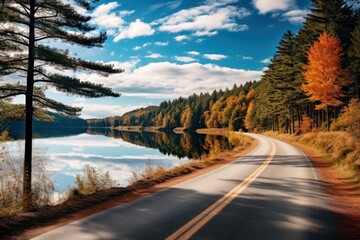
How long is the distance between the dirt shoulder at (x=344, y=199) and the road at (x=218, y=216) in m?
0.26

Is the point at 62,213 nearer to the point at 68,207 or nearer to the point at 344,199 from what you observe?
the point at 68,207

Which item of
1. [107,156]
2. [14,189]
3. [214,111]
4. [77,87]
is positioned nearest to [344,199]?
[14,189]

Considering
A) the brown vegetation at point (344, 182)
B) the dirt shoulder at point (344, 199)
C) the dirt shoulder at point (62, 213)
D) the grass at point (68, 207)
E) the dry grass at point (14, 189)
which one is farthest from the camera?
the dry grass at point (14, 189)

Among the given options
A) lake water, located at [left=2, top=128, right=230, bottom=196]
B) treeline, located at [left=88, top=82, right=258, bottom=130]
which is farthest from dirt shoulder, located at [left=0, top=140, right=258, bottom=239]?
treeline, located at [left=88, top=82, right=258, bottom=130]

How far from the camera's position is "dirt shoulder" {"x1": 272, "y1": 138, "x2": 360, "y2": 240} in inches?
296

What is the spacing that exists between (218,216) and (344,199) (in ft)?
17.7

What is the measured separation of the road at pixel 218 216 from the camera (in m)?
6.67

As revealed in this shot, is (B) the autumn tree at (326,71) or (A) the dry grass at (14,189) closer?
(A) the dry grass at (14,189)

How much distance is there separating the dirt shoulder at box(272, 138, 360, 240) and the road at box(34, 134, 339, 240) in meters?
0.26

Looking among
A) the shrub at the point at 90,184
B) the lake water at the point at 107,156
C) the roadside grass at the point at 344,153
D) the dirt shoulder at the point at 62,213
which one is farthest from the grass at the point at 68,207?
the roadside grass at the point at 344,153

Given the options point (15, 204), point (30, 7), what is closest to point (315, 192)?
point (15, 204)

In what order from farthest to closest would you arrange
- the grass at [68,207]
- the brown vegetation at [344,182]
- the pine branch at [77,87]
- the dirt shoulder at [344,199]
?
1. the pine branch at [77,87]
2. the brown vegetation at [344,182]
3. the dirt shoulder at [344,199]
4. the grass at [68,207]

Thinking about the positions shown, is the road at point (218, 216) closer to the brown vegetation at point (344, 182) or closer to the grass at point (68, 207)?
the brown vegetation at point (344, 182)

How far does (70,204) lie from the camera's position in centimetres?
960
